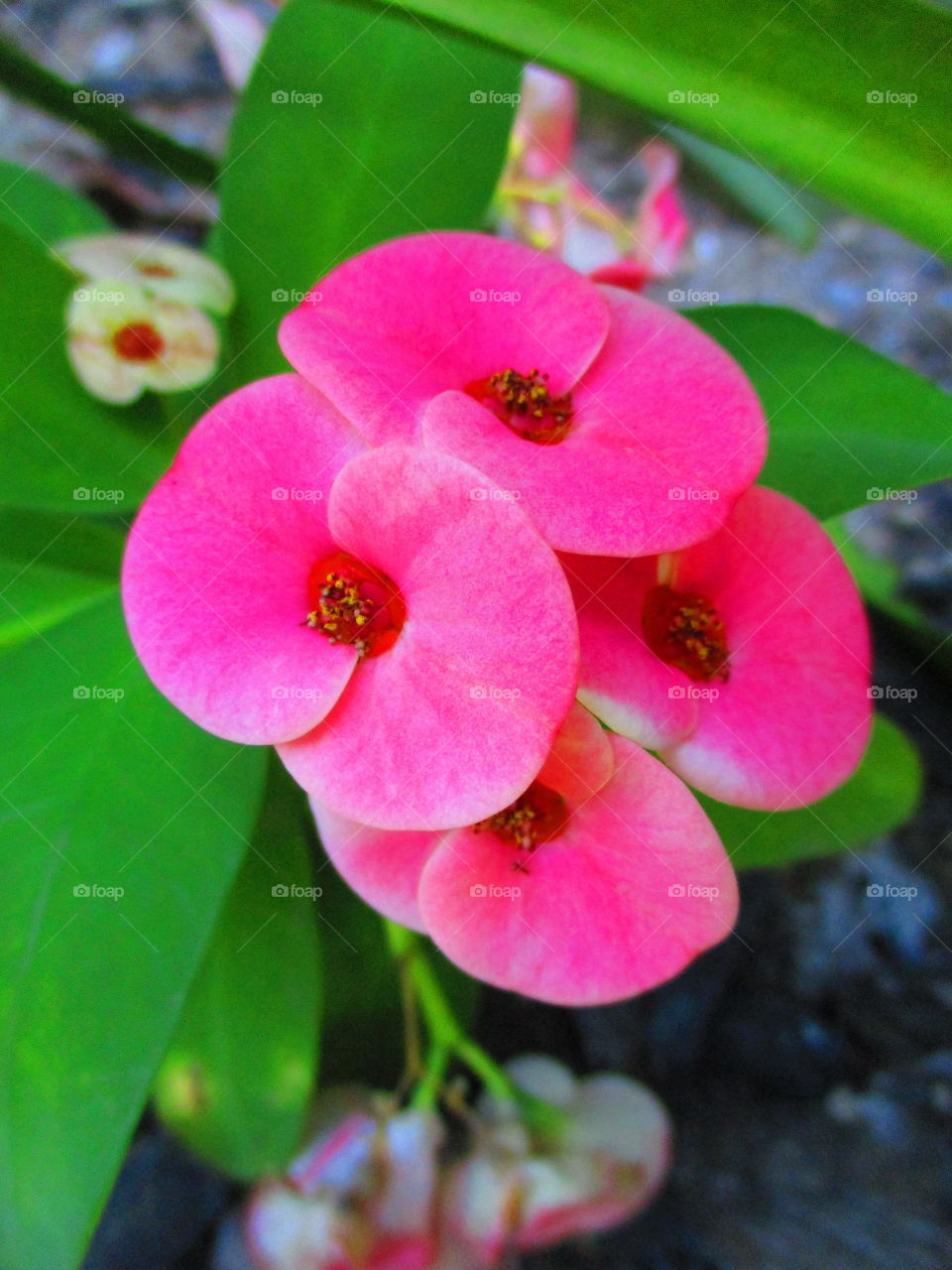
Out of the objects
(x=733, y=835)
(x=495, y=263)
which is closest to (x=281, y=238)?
(x=495, y=263)

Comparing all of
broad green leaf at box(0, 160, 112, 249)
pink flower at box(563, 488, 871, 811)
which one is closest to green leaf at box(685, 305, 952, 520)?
pink flower at box(563, 488, 871, 811)

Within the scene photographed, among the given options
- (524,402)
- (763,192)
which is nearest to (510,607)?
(524,402)

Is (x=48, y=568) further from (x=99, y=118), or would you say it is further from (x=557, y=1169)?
(x=557, y=1169)

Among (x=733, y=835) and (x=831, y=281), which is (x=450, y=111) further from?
(x=831, y=281)

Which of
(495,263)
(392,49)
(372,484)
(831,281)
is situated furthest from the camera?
(831,281)

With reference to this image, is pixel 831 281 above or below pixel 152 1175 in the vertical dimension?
above

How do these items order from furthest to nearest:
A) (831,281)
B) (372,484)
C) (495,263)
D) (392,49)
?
(831,281) → (392,49) → (495,263) → (372,484)

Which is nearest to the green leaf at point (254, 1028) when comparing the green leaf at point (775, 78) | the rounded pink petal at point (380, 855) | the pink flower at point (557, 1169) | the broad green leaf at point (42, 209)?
the pink flower at point (557, 1169)

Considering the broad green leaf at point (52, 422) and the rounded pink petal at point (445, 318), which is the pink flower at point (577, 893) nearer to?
the rounded pink petal at point (445, 318)
